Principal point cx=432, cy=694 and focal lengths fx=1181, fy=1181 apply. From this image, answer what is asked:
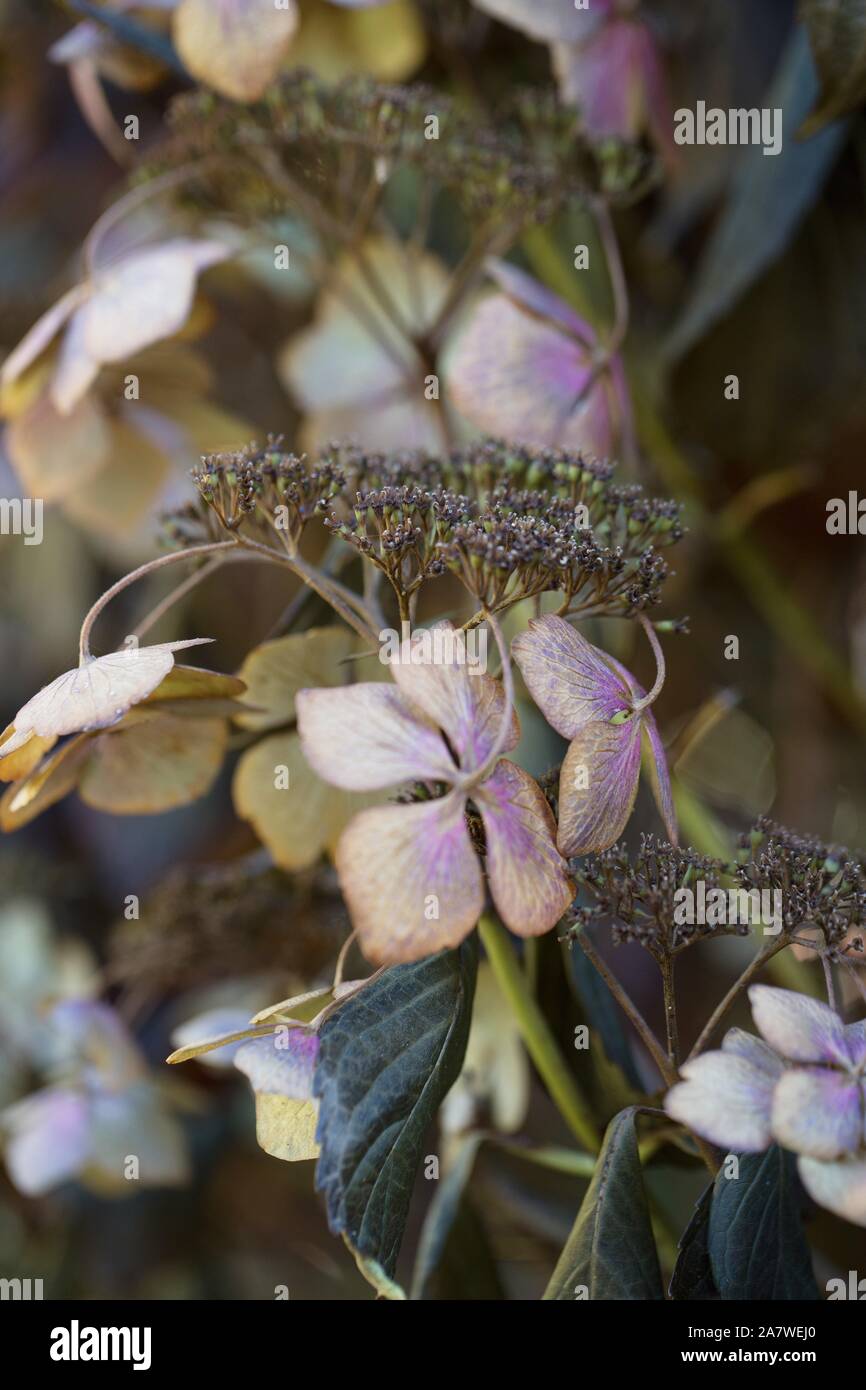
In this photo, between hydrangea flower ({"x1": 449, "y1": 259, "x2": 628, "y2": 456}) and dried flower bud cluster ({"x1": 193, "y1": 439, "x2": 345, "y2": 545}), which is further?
hydrangea flower ({"x1": 449, "y1": 259, "x2": 628, "y2": 456})

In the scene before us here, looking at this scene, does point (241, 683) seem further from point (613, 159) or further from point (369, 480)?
point (613, 159)

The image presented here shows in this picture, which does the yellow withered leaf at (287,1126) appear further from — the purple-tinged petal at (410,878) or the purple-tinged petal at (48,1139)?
the purple-tinged petal at (48,1139)

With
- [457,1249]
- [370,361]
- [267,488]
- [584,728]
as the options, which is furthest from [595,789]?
[370,361]

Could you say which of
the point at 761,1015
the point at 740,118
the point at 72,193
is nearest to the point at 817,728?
the point at 740,118

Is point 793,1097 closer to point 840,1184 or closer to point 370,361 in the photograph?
point 840,1184

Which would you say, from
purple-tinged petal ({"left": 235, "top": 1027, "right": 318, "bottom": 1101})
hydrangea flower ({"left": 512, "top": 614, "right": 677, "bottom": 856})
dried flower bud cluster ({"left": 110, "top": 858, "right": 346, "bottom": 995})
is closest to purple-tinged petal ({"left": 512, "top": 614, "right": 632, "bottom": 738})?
hydrangea flower ({"left": 512, "top": 614, "right": 677, "bottom": 856})

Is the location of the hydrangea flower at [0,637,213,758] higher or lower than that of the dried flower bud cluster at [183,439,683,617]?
lower

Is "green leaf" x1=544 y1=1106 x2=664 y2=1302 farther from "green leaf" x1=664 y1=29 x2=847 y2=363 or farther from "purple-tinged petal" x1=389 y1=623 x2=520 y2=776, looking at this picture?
"green leaf" x1=664 y1=29 x2=847 y2=363

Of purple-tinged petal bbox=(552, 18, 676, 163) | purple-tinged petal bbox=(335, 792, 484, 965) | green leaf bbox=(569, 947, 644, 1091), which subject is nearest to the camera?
purple-tinged petal bbox=(335, 792, 484, 965)
